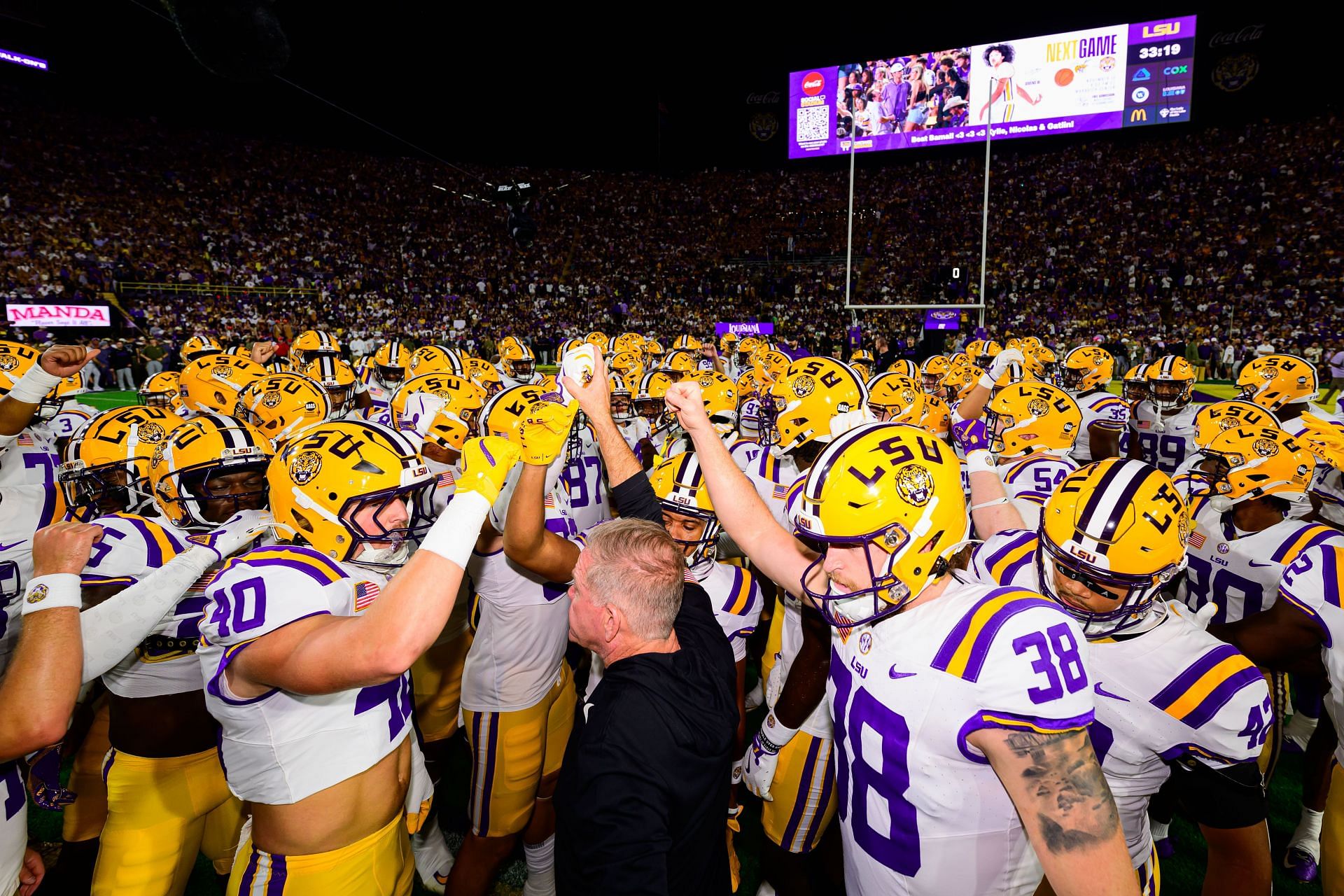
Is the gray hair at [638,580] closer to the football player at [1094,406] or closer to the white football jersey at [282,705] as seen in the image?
the white football jersey at [282,705]

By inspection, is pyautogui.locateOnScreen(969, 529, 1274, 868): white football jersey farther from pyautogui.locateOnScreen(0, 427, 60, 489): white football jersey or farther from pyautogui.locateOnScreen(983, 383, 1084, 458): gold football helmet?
pyautogui.locateOnScreen(0, 427, 60, 489): white football jersey

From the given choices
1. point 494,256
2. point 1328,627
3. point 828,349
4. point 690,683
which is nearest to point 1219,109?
point 828,349

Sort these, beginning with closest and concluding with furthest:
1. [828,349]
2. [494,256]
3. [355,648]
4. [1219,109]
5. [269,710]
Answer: [355,648] < [269,710] < [828,349] < [1219,109] < [494,256]

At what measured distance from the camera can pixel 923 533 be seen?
197 cm

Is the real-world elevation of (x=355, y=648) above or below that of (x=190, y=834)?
above

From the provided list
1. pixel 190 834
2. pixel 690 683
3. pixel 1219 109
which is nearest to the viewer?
pixel 690 683

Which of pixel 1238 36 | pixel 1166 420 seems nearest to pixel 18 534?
pixel 1166 420

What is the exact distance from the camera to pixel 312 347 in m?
12.2

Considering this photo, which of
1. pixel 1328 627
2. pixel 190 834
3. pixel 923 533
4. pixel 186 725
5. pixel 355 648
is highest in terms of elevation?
pixel 923 533

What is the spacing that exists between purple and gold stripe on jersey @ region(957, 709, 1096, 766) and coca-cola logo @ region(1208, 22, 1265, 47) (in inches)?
1683

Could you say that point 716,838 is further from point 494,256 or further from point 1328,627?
point 494,256

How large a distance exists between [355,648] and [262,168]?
3941cm

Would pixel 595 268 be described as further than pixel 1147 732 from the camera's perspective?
Yes

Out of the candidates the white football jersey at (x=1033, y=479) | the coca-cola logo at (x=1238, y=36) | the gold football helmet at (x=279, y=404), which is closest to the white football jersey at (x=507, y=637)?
the white football jersey at (x=1033, y=479)
